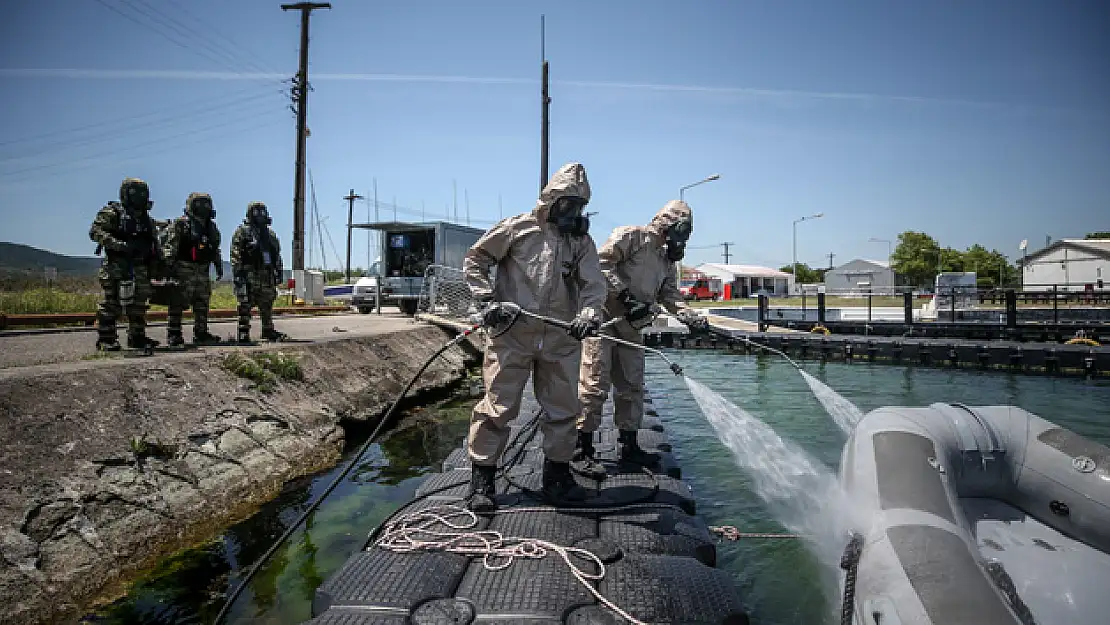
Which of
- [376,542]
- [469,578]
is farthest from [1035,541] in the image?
[376,542]

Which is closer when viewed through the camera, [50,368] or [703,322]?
[703,322]

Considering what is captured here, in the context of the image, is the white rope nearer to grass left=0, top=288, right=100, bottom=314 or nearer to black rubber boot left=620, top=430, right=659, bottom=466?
black rubber boot left=620, top=430, right=659, bottom=466

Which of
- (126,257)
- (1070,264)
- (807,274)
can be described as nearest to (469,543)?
(126,257)

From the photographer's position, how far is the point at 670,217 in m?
5.04

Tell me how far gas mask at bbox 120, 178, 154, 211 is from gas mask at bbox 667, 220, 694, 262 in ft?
21.0

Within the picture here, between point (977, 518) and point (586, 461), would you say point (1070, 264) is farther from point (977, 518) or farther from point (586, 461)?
point (586, 461)

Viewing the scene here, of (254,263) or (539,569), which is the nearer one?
(539,569)

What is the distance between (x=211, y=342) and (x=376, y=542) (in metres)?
6.89

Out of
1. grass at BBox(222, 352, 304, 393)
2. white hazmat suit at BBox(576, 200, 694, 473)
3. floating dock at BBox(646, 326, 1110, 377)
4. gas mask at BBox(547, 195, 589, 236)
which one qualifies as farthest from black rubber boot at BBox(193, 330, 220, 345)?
floating dock at BBox(646, 326, 1110, 377)

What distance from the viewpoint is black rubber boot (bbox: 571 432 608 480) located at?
443cm

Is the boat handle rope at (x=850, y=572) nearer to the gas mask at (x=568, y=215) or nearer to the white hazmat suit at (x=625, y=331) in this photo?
the white hazmat suit at (x=625, y=331)

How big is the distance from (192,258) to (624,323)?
254 inches

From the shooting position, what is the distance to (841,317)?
994 inches

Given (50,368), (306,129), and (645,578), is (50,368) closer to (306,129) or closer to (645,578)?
(645,578)
